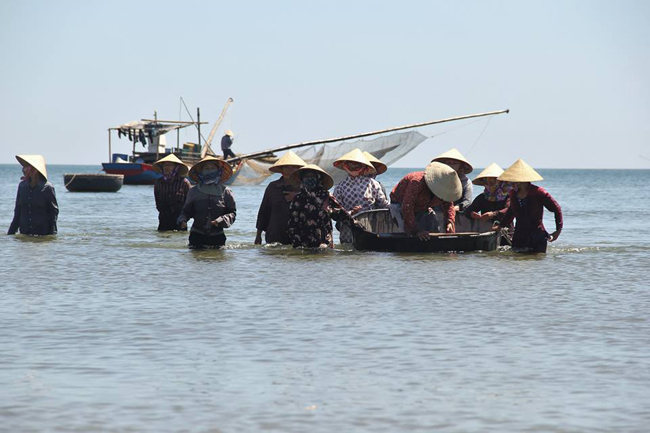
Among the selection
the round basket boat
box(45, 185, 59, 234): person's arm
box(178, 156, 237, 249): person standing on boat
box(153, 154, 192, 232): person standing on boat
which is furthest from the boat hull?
box(178, 156, 237, 249): person standing on boat

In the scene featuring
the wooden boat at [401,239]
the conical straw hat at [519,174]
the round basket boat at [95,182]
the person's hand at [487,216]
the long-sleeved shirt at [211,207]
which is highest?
the conical straw hat at [519,174]

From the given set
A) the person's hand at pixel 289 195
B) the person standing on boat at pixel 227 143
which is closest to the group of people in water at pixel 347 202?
the person's hand at pixel 289 195

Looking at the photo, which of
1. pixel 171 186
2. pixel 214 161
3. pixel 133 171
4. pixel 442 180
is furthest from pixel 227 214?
pixel 133 171

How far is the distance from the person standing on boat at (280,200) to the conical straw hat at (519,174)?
256cm

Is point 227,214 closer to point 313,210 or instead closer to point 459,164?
point 313,210

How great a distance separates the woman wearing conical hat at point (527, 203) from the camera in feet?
43.7

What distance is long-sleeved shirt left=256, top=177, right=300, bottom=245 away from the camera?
13992mm

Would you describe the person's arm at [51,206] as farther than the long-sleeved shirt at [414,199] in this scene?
Yes

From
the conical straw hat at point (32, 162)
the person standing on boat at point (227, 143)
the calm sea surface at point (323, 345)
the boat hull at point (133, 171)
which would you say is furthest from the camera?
the boat hull at point (133, 171)

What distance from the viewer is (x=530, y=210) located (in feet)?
44.2

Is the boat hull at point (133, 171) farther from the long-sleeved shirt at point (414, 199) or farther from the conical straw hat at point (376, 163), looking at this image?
the long-sleeved shirt at point (414, 199)

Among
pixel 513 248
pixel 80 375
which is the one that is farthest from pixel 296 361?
pixel 513 248

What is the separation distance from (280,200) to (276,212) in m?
0.23

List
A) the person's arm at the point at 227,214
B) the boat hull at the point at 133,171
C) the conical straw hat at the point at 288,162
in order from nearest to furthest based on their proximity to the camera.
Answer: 1. the person's arm at the point at 227,214
2. the conical straw hat at the point at 288,162
3. the boat hull at the point at 133,171
